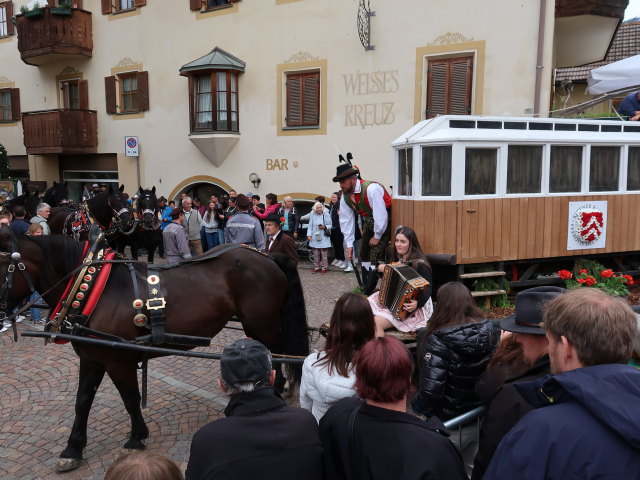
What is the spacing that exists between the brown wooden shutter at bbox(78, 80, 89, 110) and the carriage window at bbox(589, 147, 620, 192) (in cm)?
1657

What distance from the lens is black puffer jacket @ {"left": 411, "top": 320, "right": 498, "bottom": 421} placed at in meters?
3.04

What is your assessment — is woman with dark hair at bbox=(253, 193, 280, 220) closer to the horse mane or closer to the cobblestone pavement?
the cobblestone pavement

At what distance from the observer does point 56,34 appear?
16469mm

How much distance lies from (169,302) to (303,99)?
10.5 metres

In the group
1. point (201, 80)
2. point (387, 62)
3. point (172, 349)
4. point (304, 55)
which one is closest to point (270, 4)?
point (304, 55)

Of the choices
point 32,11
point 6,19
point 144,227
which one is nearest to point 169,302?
point 144,227

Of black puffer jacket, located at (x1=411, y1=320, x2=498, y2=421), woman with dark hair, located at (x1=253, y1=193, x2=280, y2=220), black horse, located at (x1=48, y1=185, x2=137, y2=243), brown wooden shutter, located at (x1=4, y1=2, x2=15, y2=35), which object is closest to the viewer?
black puffer jacket, located at (x1=411, y1=320, x2=498, y2=421)

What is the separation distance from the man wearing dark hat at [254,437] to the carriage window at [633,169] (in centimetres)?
644

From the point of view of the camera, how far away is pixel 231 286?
4.61m

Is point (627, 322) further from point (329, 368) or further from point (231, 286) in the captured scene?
point (231, 286)

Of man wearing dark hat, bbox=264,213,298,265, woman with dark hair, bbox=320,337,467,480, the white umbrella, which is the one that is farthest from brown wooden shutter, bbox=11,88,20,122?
woman with dark hair, bbox=320,337,467,480

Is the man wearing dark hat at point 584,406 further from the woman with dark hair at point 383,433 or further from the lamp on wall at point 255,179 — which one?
the lamp on wall at point 255,179

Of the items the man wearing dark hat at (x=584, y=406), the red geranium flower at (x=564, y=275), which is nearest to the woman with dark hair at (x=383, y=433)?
the man wearing dark hat at (x=584, y=406)

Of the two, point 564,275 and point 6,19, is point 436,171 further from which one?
point 6,19
